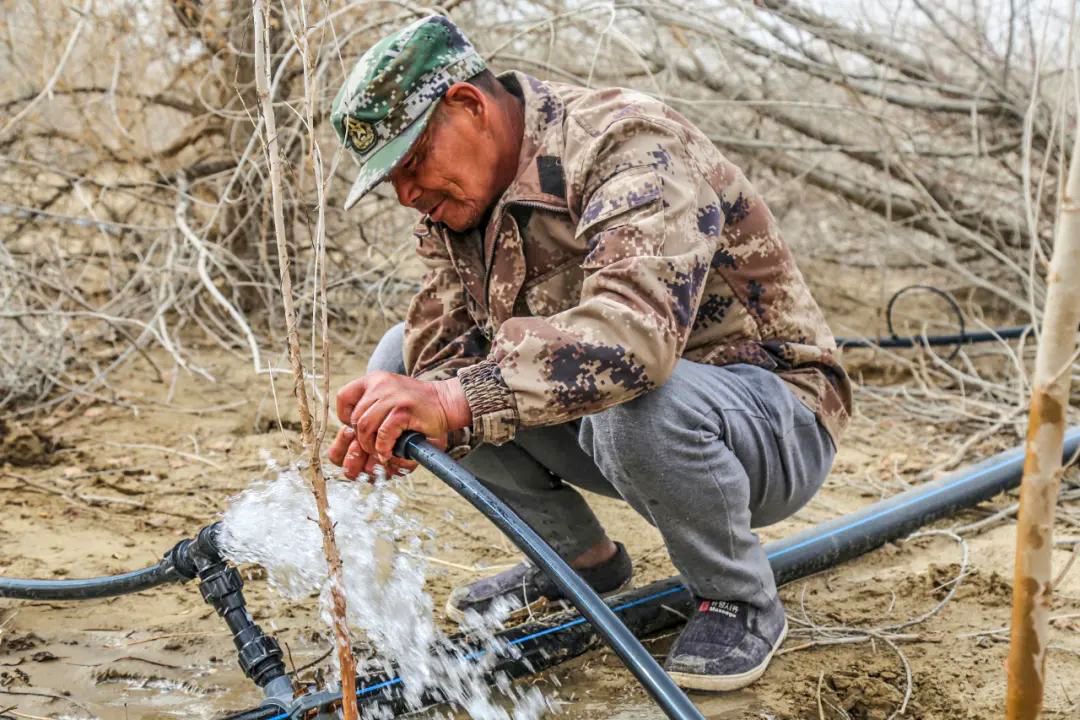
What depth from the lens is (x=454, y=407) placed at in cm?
178

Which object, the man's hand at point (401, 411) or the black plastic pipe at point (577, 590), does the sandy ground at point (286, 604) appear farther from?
the black plastic pipe at point (577, 590)

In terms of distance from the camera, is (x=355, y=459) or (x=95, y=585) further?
(x=95, y=585)

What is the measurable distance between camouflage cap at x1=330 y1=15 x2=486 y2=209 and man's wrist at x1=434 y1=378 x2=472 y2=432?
1.37 ft

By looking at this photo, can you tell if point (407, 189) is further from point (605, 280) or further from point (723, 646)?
point (723, 646)

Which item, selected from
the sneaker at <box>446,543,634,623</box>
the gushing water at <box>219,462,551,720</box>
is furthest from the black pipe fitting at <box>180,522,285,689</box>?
the sneaker at <box>446,543,634,623</box>

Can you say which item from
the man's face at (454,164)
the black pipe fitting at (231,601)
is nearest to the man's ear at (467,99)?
the man's face at (454,164)

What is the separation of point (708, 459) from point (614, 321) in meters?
0.41

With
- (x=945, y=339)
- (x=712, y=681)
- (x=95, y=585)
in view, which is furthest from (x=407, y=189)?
(x=945, y=339)

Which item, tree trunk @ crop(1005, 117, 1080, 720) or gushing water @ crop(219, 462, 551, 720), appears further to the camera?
gushing water @ crop(219, 462, 551, 720)

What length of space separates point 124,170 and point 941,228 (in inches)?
151

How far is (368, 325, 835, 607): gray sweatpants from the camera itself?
1.98 m

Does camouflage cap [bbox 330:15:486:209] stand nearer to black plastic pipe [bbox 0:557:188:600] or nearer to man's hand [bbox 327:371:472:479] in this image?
man's hand [bbox 327:371:472:479]

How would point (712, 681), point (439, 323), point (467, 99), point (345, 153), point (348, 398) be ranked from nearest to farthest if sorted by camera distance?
point (348, 398) → point (467, 99) → point (712, 681) → point (439, 323) → point (345, 153)

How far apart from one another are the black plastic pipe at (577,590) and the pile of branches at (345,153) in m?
2.84
